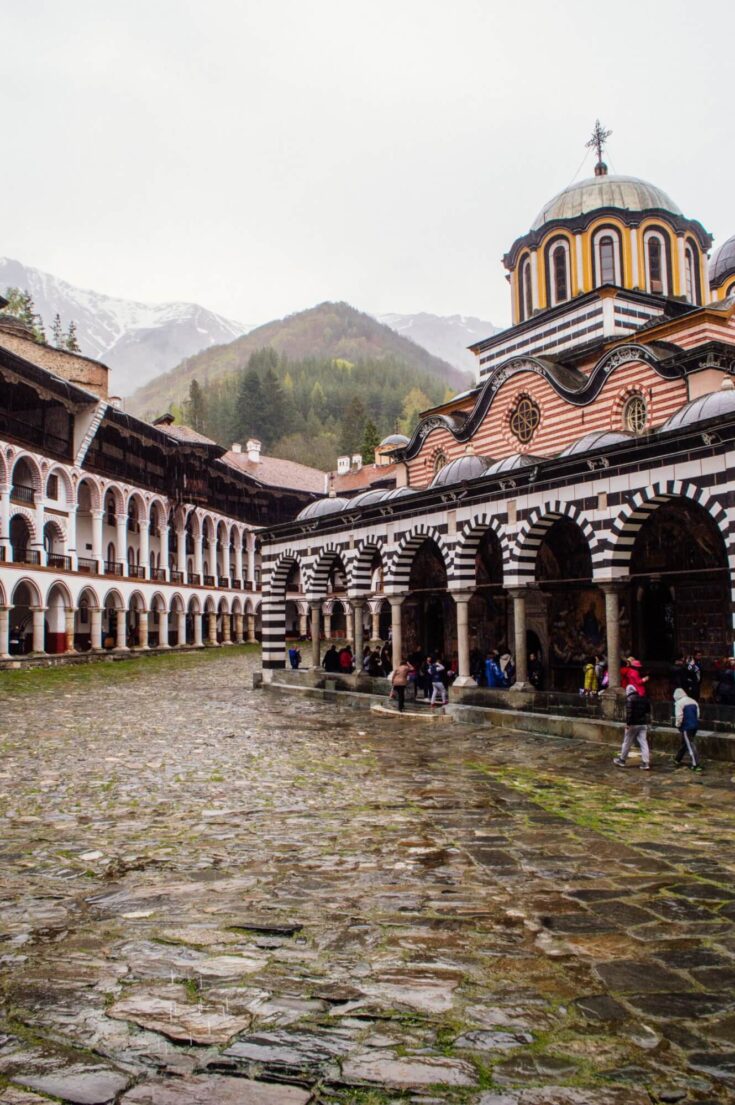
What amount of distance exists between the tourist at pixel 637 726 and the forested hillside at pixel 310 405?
7161 cm

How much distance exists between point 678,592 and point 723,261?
21.3 meters

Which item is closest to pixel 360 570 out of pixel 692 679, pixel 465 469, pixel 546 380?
pixel 465 469

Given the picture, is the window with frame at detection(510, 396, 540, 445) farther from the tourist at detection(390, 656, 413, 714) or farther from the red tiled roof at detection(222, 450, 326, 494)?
the red tiled roof at detection(222, 450, 326, 494)

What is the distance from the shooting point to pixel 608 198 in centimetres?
2711

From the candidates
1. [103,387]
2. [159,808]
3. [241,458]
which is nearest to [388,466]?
[241,458]

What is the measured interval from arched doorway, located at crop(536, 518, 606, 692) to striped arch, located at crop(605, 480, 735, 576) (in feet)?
15.5

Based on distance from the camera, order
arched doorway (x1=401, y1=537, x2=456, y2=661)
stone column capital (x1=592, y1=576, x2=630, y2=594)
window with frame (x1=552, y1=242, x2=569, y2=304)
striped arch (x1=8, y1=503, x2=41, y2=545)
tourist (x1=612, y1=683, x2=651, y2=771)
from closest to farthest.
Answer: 1. tourist (x1=612, y1=683, x2=651, y2=771)
2. stone column capital (x1=592, y1=576, x2=630, y2=594)
3. arched doorway (x1=401, y1=537, x2=456, y2=661)
4. window with frame (x1=552, y1=242, x2=569, y2=304)
5. striped arch (x1=8, y1=503, x2=41, y2=545)

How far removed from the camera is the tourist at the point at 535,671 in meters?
20.9

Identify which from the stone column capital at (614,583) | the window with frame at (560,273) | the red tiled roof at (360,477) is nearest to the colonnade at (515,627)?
the stone column capital at (614,583)

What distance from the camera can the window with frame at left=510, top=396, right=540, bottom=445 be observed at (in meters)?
22.7

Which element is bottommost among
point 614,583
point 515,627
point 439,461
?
point 515,627

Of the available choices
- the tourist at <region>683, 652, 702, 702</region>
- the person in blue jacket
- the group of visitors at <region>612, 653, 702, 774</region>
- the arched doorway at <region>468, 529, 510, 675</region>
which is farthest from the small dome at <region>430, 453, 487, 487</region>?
the group of visitors at <region>612, 653, 702, 774</region>

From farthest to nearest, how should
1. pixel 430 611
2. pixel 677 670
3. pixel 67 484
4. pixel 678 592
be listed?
pixel 67 484 < pixel 430 611 < pixel 678 592 < pixel 677 670

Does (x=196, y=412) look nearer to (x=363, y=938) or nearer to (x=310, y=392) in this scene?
(x=310, y=392)
